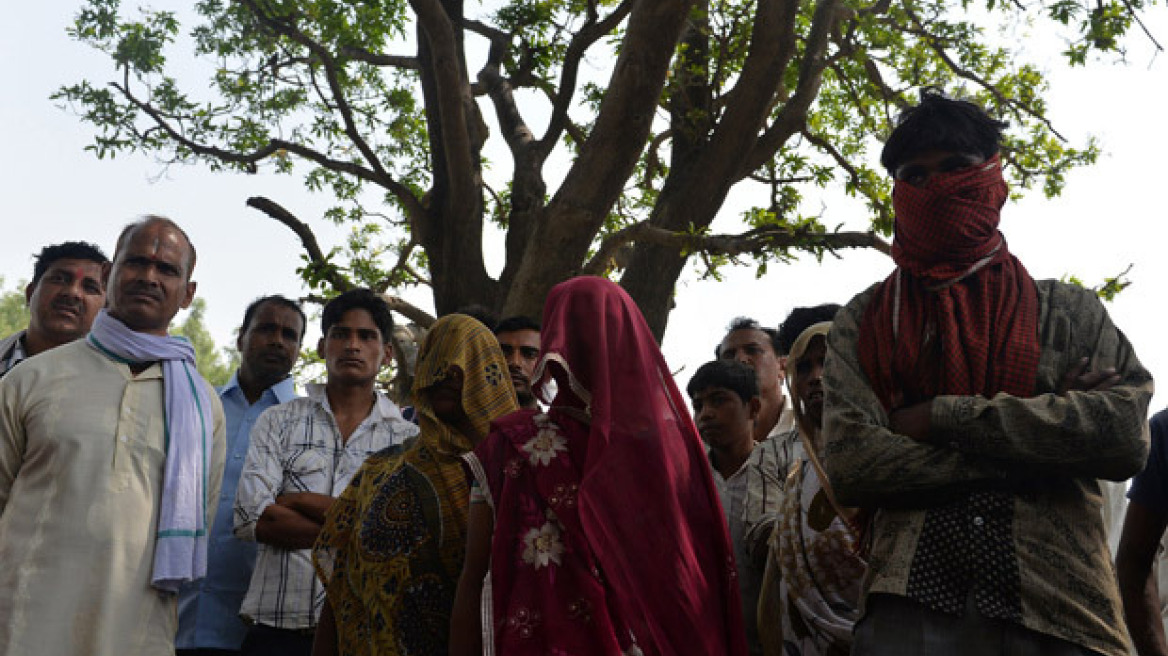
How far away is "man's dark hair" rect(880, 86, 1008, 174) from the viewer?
2402 mm

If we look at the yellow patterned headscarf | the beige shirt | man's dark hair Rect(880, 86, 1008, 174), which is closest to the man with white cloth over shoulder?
the beige shirt

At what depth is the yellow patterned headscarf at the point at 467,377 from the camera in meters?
3.26

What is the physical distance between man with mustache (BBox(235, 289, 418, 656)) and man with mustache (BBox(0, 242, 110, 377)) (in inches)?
43.9

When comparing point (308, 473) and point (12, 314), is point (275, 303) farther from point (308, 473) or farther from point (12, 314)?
point (12, 314)

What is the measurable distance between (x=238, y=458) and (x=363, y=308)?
0.82 metres

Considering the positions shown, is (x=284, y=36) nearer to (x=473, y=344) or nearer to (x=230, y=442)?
(x=230, y=442)

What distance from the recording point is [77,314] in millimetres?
4734

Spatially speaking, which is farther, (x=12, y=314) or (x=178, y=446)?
(x=12, y=314)

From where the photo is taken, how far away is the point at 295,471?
400 centimetres

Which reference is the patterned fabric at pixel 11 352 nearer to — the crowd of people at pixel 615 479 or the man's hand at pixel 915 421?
the crowd of people at pixel 615 479

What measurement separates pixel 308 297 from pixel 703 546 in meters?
6.95

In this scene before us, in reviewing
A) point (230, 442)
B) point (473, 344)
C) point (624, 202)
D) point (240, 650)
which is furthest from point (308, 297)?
point (473, 344)

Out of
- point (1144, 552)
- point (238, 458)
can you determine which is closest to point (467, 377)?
point (238, 458)

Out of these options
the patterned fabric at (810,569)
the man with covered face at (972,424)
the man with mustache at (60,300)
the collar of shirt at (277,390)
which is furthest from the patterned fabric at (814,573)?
the man with mustache at (60,300)
